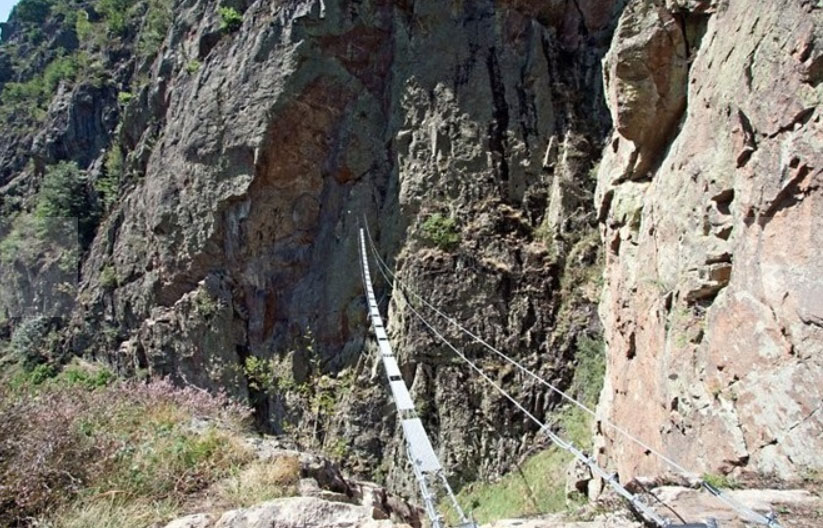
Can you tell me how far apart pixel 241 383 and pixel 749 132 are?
12648 millimetres

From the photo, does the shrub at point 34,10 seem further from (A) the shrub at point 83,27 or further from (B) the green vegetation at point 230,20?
(B) the green vegetation at point 230,20

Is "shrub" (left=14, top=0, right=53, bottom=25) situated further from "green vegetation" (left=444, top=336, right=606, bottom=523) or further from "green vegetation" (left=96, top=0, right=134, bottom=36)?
"green vegetation" (left=444, top=336, right=606, bottom=523)

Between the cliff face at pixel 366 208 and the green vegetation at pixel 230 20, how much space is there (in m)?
0.06

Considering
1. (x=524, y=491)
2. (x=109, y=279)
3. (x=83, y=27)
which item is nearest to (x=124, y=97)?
(x=109, y=279)

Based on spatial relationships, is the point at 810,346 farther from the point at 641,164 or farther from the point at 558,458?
the point at 558,458

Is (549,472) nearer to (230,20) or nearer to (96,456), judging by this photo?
(96,456)

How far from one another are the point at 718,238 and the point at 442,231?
732 cm

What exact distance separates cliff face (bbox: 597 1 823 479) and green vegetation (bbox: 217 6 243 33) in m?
13.0

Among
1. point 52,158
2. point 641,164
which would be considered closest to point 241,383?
point 641,164

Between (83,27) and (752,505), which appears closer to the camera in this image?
(752,505)

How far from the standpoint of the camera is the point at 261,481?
3.20m

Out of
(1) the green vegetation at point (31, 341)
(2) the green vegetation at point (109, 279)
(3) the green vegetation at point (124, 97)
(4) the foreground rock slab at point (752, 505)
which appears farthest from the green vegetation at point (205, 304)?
(4) the foreground rock slab at point (752, 505)

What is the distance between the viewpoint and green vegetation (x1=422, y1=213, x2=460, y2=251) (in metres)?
11.5

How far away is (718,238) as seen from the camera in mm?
4457
